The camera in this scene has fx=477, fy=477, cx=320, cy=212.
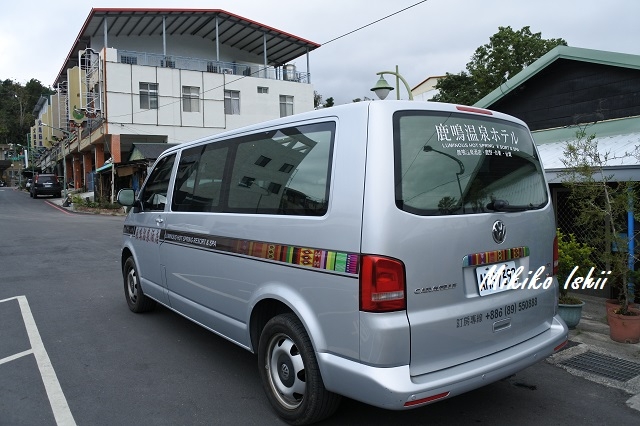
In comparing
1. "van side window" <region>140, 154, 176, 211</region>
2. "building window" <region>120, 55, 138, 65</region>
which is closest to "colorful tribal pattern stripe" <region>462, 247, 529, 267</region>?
"van side window" <region>140, 154, 176, 211</region>

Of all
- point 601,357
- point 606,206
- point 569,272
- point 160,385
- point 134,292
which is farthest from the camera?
point 134,292

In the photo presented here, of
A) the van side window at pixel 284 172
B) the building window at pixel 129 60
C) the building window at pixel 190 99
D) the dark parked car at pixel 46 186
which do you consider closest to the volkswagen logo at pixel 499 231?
the van side window at pixel 284 172

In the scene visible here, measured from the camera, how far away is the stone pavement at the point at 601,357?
402 cm

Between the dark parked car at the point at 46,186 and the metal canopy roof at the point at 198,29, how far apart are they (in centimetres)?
1035

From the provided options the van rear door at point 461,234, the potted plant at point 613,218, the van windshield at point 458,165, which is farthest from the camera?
the potted plant at point 613,218

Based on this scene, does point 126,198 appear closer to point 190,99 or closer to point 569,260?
point 569,260

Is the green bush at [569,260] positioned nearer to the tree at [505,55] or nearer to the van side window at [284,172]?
the van side window at [284,172]

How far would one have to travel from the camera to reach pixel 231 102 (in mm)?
33531

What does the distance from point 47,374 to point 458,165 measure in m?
3.88

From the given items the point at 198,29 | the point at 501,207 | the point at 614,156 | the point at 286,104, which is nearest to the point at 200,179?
the point at 501,207

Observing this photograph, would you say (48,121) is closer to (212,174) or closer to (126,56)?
(126,56)

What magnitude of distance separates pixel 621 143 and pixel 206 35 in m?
33.4

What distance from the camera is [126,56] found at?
100 feet

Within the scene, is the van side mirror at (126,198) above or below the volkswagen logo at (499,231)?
above
